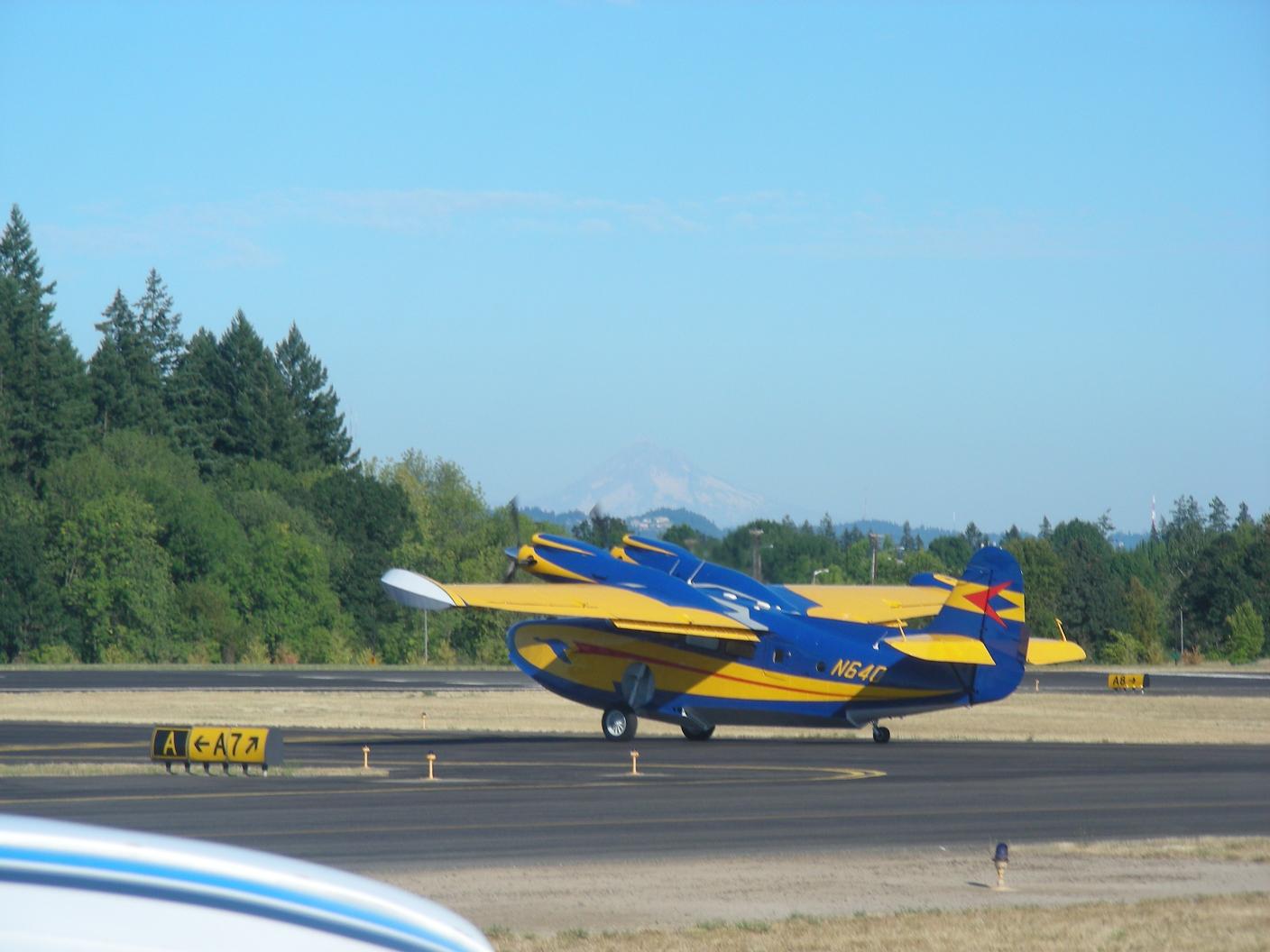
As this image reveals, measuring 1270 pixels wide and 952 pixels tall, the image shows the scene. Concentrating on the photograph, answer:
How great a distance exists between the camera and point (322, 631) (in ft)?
309

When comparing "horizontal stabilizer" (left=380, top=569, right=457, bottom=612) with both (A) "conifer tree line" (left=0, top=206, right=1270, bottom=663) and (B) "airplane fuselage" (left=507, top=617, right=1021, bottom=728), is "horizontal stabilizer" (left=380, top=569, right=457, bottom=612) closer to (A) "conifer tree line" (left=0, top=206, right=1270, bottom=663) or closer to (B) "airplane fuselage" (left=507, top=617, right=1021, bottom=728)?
(B) "airplane fuselage" (left=507, top=617, right=1021, bottom=728)

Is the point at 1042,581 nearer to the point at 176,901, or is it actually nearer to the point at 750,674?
the point at 750,674

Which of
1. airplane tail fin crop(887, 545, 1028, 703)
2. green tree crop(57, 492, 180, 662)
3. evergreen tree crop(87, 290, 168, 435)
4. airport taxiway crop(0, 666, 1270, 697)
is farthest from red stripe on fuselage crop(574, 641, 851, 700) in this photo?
evergreen tree crop(87, 290, 168, 435)

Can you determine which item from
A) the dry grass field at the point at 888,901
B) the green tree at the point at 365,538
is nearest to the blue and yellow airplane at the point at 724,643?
the dry grass field at the point at 888,901

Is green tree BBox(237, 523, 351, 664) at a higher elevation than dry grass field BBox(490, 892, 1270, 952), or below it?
higher

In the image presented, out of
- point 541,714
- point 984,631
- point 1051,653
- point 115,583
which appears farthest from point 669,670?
point 115,583

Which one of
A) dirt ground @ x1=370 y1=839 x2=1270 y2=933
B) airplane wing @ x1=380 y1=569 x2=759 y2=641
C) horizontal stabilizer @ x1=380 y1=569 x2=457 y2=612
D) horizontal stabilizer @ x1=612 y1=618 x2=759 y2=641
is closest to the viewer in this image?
dirt ground @ x1=370 y1=839 x2=1270 y2=933

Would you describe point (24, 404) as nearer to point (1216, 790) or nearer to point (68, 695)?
point (68, 695)

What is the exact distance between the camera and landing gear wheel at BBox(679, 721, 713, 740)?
32594 millimetres

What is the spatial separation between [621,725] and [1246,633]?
79033 mm

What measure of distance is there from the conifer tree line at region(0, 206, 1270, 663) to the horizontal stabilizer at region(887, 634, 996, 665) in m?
29.7

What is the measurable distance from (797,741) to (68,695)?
26.9 m

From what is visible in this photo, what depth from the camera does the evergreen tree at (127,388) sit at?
110750 millimetres

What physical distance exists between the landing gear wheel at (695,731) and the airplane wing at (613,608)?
7.86ft
